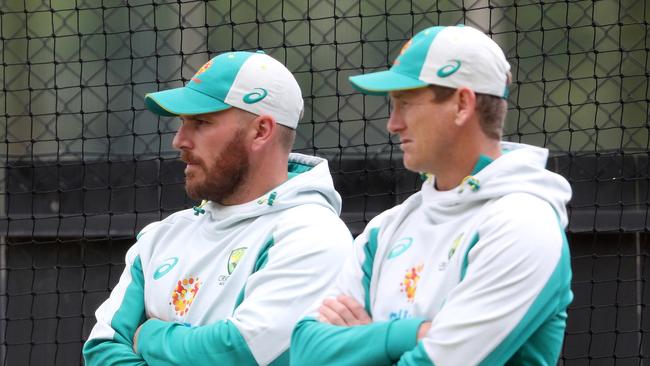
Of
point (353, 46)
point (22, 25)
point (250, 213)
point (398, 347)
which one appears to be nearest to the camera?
point (398, 347)

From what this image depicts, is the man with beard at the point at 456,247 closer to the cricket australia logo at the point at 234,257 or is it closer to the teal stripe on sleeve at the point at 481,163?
the teal stripe on sleeve at the point at 481,163

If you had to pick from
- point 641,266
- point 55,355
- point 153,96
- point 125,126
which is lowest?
point 55,355

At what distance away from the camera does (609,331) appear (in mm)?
4438

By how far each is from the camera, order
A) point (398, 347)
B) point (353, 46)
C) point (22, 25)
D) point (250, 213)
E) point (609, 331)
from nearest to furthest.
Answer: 1. point (398, 347)
2. point (250, 213)
3. point (609, 331)
4. point (353, 46)
5. point (22, 25)

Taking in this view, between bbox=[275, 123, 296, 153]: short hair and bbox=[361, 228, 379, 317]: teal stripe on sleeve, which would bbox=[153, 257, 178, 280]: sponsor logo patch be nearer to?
bbox=[275, 123, 296, 153]: short hair

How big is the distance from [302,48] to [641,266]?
160 cm

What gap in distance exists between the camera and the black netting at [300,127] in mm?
4527

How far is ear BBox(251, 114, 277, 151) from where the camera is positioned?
278 centimetres

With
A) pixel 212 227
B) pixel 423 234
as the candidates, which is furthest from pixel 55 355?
pixel 423 234

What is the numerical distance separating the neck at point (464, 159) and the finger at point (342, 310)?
12.5 inches

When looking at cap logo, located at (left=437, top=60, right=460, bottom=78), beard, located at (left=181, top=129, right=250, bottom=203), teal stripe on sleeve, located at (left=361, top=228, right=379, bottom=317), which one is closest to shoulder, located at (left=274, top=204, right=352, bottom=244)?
beard, located at (left=181, top=129, right=250, bottom=203)

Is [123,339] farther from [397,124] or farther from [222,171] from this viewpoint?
[397,124]

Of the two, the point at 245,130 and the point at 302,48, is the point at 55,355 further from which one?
the point at 245,130

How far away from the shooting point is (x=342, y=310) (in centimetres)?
231
